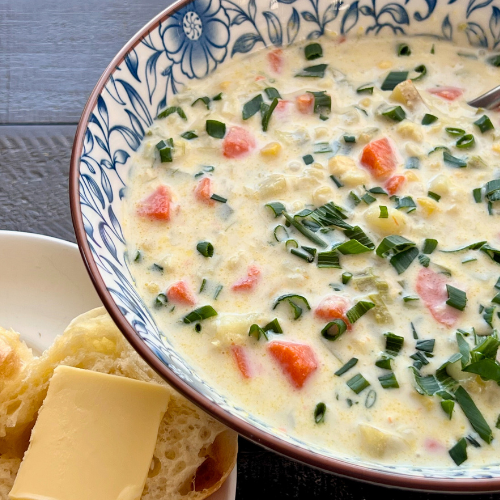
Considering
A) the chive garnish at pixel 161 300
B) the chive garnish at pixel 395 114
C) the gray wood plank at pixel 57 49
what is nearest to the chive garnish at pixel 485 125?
the chive garnish at pixel 395 114

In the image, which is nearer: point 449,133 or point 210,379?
point 210,379

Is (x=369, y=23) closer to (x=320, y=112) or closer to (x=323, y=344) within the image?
(x=320, y=112)

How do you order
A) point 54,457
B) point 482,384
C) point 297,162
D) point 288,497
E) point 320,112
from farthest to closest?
point 320,112, point 297,162, point 288,497, point 54,457, point 482,384

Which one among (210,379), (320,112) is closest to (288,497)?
(210,379)

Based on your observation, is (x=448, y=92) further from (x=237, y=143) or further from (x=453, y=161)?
(x=237, y=143)

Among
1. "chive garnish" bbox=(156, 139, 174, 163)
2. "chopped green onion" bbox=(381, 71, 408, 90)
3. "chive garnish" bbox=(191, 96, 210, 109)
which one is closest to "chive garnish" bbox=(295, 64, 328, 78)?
"chopped green onion" bbox=(381, 71, 408, 90)

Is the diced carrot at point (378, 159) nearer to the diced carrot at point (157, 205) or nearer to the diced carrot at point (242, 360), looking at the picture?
the diced carrot at point (157, 205)

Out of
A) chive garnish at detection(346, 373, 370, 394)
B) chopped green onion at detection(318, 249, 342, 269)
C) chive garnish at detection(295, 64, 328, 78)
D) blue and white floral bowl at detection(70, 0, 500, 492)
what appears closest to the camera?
blue and white floral bowl at detection(70, 0, 500, 492)

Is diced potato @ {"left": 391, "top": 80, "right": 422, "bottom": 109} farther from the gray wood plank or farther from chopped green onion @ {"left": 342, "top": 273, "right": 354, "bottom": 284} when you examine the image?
the gray wood plank
